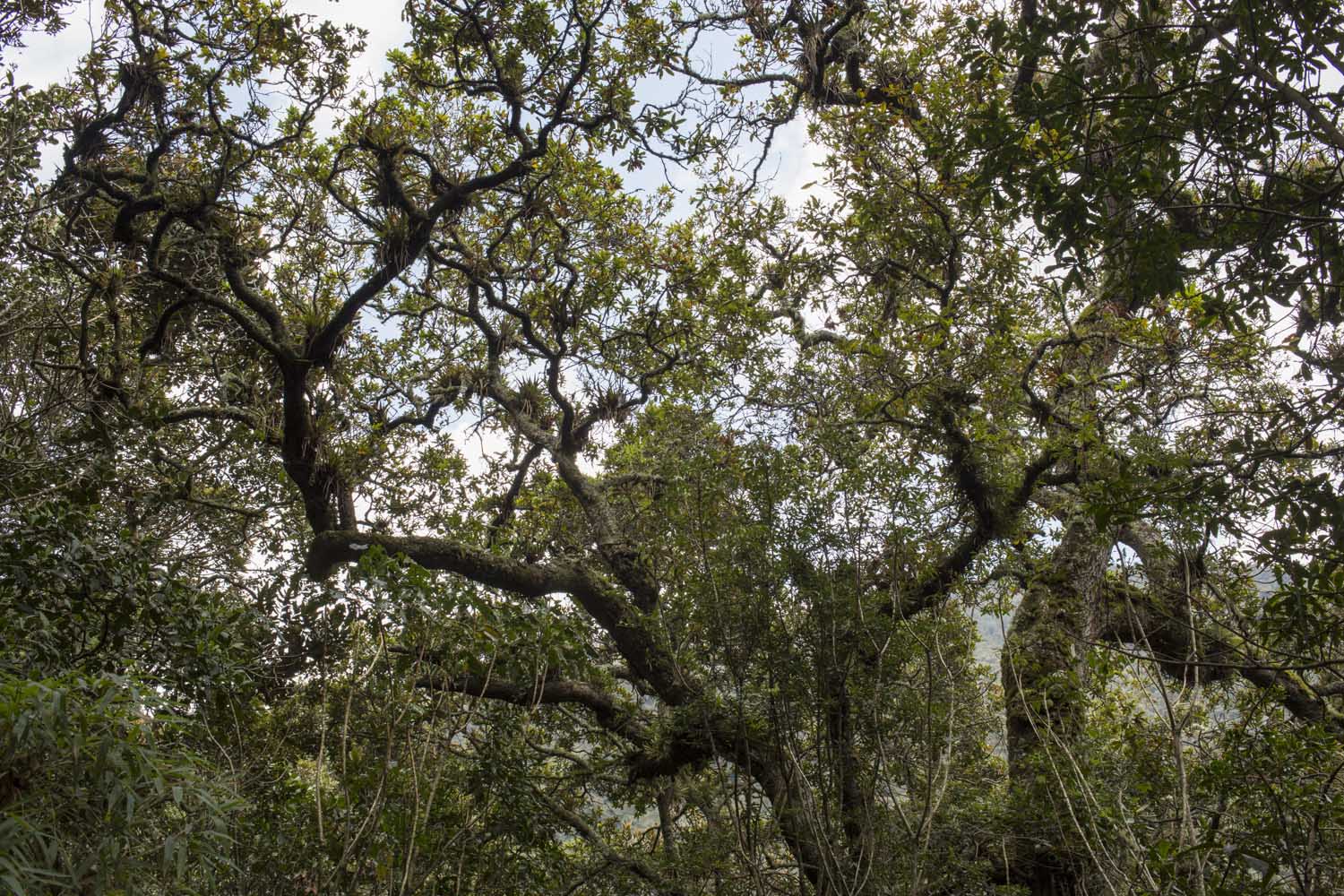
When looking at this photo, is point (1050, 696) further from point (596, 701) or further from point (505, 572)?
point (505, 572)

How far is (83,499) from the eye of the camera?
12.8 feet

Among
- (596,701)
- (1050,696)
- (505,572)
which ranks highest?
(505,572)

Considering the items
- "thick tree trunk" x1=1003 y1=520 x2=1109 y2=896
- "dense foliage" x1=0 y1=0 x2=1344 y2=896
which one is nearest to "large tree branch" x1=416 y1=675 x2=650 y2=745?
"dense foliage" x1=0 y1=0 x2=1344 y2=896

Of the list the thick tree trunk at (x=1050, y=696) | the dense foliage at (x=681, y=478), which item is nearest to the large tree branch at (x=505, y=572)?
the dense foliage at (x=681, y=478)

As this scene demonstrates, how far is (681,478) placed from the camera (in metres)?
4.71

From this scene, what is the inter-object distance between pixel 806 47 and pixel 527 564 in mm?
4397

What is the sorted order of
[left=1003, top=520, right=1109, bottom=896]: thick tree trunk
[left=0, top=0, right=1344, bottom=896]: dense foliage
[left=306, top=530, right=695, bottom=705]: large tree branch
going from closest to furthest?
[left=0, top=0, right=1344, bottom=896]: dense foliage, [left=1003, top=520, right=1109, bottom=896]: thick tree trunk, [left=306, top=530, right=695, bottom=705]: large tree branch

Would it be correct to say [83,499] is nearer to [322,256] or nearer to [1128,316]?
[322,256]

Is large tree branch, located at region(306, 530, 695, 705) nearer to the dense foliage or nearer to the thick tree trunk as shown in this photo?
the dense foliage

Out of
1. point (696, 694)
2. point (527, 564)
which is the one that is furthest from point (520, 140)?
point (696, 694)

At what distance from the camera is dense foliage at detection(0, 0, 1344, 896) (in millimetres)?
2836

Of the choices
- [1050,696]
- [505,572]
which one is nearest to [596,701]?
[505,572]

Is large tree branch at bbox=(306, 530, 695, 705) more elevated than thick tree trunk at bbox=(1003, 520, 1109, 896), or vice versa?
large tree branch at bbox=(306, 530, 695, 705)

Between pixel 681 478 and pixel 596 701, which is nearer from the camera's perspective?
pixel 681 478
